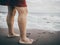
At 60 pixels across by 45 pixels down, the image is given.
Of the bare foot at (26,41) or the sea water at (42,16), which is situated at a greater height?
the sea water at (42,16)

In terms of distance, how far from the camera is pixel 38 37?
2.21 m

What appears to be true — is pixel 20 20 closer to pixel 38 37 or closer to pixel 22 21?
pixel 22 21

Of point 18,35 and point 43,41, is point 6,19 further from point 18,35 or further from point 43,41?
point 43,41

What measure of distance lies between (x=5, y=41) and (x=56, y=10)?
0.49 m

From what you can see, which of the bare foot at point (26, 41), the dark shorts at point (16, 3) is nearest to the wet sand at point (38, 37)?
the bare foot at point (26, 41)

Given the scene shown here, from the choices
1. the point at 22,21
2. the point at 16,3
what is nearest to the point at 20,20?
the point at 22,21

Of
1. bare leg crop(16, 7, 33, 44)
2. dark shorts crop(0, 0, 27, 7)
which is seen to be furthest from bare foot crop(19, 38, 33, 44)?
dark shorts crop(0, 0, 27, 7)

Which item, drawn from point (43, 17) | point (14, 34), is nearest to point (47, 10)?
point (43, 17)

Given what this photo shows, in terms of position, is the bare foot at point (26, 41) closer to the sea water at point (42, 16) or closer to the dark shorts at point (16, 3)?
the sea water at point (42, 16)

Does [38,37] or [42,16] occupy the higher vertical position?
[42,16]

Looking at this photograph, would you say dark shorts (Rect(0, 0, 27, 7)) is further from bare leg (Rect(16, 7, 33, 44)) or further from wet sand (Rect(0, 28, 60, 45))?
wet sand (Rect(0, 28, 60, 45))

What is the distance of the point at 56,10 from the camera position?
7.12 feet

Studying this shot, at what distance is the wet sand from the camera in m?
2.18

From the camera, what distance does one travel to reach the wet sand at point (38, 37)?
2.18 meters
